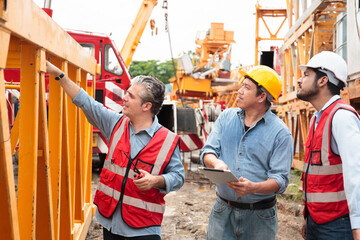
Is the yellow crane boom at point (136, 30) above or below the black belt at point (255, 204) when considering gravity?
above

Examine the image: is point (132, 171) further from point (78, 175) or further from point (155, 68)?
point (155, 68)

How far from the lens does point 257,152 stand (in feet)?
9.00

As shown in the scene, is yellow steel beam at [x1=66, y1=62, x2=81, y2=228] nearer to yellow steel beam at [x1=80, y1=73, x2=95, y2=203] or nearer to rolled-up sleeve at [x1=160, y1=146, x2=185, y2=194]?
yellow steel beam at [x1=80, y1=73, x2=95, y2=203]

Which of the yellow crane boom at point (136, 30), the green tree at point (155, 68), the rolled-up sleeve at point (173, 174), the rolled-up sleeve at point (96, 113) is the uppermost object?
the green tree at point (155, 68)

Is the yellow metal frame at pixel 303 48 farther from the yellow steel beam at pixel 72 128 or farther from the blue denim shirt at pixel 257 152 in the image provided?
the yellow steel beam at pixel 72 128

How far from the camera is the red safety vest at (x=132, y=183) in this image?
2592 mm

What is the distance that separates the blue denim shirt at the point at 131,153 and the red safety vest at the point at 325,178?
83 centimetres

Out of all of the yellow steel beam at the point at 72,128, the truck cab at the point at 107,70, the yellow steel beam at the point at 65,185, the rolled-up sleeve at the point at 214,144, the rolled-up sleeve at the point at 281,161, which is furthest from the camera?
the truck cab at the point at 107,70

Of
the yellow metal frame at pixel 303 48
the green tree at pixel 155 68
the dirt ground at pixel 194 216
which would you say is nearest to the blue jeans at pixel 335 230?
the dirt ground at pixel 194 216

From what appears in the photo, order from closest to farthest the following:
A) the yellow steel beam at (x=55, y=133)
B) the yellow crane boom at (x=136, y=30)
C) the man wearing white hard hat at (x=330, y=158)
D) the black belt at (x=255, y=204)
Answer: the man wearing white hard hat at (x=330, y=158), the black belt at (x=255, y=204), the yellow steel beam at (x=55, y=133), the yellow crane boom at (x=136, y=30)

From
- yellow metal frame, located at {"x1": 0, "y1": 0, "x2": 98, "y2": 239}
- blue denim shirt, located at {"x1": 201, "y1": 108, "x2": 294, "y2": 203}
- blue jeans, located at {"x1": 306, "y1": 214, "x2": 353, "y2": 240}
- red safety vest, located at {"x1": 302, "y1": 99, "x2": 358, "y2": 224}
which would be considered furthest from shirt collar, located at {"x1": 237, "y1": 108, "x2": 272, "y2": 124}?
yellow metal frame, located at {"x1": 0, "y1": 0, "x2": 98, "y2": 239}

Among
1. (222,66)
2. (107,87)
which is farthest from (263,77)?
(222,66)

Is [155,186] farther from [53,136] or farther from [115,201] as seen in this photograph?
A: [53,136]

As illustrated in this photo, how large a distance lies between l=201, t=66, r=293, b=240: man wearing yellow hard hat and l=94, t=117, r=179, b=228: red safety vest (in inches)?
13.1
